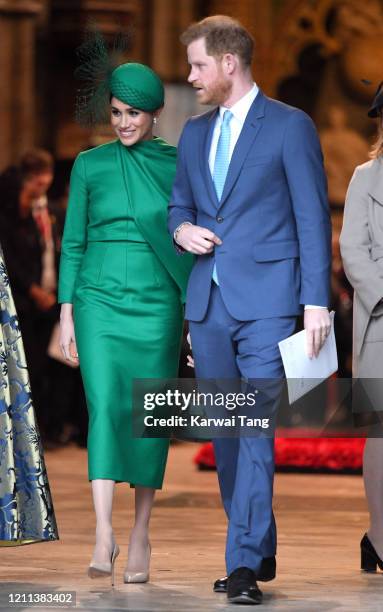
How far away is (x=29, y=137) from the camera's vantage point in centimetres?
1652

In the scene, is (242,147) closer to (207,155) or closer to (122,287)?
(207,155)

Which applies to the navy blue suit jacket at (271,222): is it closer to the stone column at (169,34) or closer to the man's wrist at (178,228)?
the man's wrist at (178,228)

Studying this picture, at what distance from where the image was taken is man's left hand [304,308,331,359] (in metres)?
6.08

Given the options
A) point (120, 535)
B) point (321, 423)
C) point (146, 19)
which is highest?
point (146, 19)

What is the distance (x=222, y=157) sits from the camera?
6.33 m

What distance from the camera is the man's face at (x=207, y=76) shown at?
6.29m

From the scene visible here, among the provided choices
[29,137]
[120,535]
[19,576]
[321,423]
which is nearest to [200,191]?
[19,576]

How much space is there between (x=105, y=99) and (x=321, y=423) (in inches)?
223

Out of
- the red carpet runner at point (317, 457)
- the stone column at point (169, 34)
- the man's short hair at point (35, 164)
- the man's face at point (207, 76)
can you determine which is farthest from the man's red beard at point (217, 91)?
the stone column at point (169, 34)

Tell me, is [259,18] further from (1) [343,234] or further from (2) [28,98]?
(1) [343,234]

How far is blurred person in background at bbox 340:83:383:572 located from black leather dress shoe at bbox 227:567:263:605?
920mm

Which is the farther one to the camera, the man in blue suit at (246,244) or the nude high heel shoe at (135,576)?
the nude high heel shoe at (135,576)

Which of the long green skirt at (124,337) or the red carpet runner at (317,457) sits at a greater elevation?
the long green skirt at (124,337)

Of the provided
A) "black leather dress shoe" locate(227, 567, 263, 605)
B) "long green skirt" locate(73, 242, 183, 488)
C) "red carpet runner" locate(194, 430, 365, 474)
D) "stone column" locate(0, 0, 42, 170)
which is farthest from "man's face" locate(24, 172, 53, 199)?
"black leather dress shoe" locate(227, 567, 263, 605)
